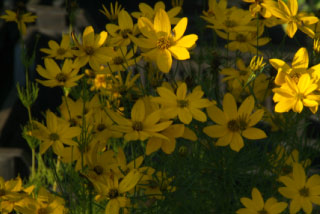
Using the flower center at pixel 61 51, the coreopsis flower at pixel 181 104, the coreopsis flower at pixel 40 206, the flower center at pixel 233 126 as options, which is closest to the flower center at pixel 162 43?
the coreopsis flower at pixel 181 104

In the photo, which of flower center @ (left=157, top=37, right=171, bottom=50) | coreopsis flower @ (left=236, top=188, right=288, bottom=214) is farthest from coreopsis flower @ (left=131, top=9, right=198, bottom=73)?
coreopsis flower @ (left=236, top=188, right=288, bottom=214)

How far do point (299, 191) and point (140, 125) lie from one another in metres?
0.38

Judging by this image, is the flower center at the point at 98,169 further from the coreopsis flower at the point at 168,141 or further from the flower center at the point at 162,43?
the flower center at the point at 162,43

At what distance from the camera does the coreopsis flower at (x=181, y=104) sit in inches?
42.5

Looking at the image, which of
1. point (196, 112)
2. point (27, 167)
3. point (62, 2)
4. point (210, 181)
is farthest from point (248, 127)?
point (62, 2)

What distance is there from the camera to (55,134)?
1232mm

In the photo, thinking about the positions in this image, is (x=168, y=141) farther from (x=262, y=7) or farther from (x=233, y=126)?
(x=262, y=7)

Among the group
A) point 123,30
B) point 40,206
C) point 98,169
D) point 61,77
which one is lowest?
point 40,206

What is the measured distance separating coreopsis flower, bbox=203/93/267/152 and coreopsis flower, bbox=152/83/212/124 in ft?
0.10

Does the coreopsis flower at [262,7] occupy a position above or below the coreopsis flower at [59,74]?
above

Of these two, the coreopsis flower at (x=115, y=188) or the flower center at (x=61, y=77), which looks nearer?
the coreopsis flower at (x=115, y=188)

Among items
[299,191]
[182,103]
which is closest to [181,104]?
[182,103]

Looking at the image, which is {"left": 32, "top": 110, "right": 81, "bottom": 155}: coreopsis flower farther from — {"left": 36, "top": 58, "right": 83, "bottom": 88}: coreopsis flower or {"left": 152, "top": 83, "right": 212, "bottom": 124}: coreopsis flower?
{"left": 152, "top": 83, "right": 212, "bottom": 124}: coreopsis flower

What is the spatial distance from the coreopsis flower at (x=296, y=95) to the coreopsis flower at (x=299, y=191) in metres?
0.18
